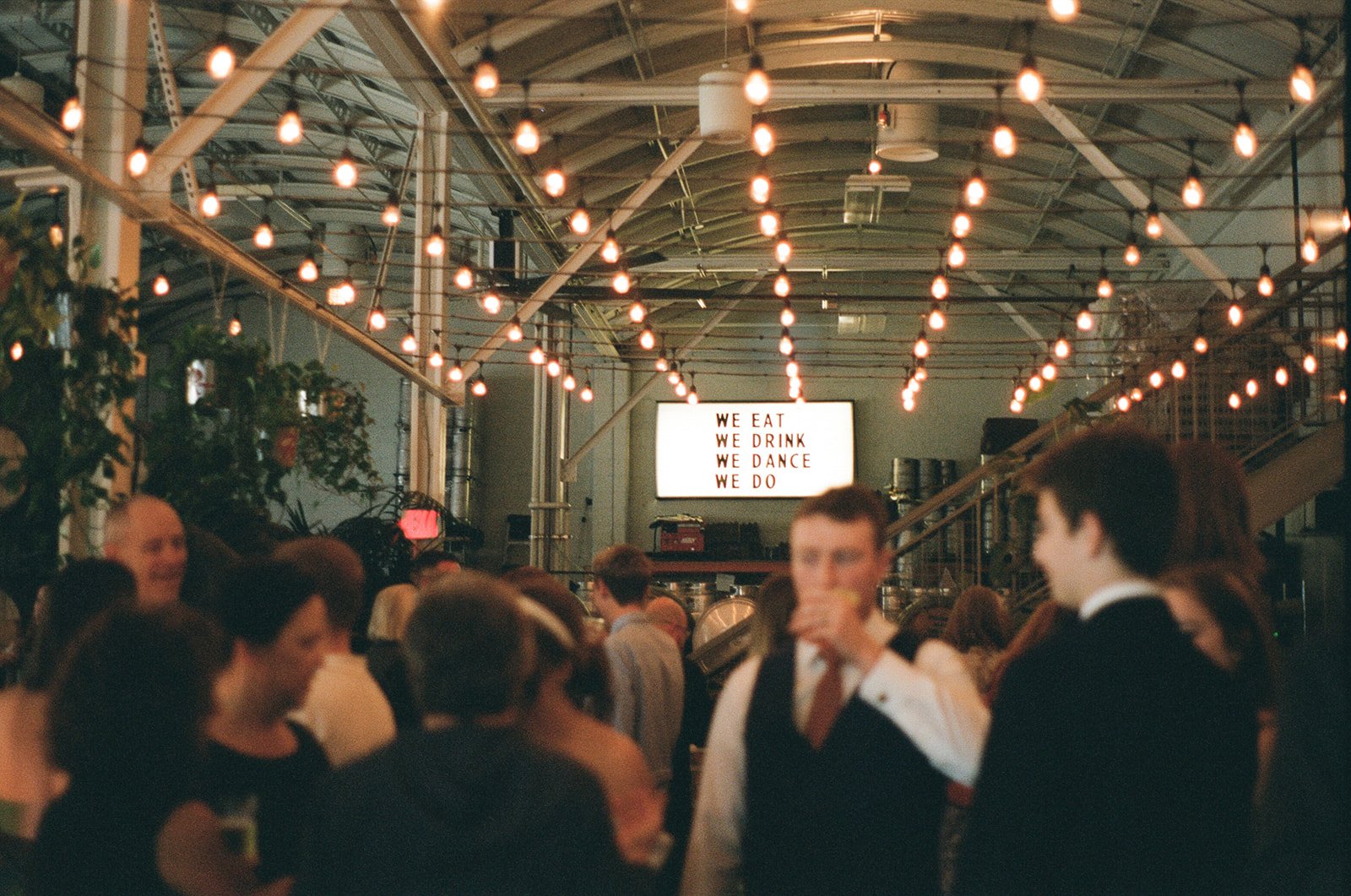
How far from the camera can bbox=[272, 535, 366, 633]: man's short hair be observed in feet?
8.71

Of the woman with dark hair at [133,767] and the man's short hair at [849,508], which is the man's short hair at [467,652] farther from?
the man's short hair at [849,508]

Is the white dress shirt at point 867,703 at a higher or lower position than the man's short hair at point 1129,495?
lower

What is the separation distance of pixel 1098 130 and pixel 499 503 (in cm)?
1086

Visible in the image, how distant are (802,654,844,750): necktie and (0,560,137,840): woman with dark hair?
1137mm

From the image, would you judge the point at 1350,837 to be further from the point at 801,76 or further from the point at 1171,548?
the point at 801,76

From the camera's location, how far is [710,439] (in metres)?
19.5

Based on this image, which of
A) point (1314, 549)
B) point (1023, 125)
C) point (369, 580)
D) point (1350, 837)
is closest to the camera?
point (1350, 837)

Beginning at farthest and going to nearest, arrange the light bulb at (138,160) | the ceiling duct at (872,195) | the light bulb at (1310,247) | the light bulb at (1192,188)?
the ceiling duct at (872,195), the light bulb at (1310,247), the light bulb at (1192,188), the light bulb at (138,160)

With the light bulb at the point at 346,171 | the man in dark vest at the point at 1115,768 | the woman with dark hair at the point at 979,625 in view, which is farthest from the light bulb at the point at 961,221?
the man in dark vest at the point at 1115,768

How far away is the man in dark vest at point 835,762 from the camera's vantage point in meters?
2.06

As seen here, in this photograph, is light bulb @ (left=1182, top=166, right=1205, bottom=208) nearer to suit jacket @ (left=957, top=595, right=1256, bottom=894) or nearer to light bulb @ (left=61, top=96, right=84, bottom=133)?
light bulb @ (left=61, top=96, right=84, bottom=133)

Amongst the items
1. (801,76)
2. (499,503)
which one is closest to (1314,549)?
(801,76)

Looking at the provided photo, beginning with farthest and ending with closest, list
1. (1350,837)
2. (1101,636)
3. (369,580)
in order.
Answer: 1. (369,580)
2. (1101,636)
3. (1350,837)

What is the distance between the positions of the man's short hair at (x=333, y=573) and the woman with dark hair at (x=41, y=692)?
338 mm
